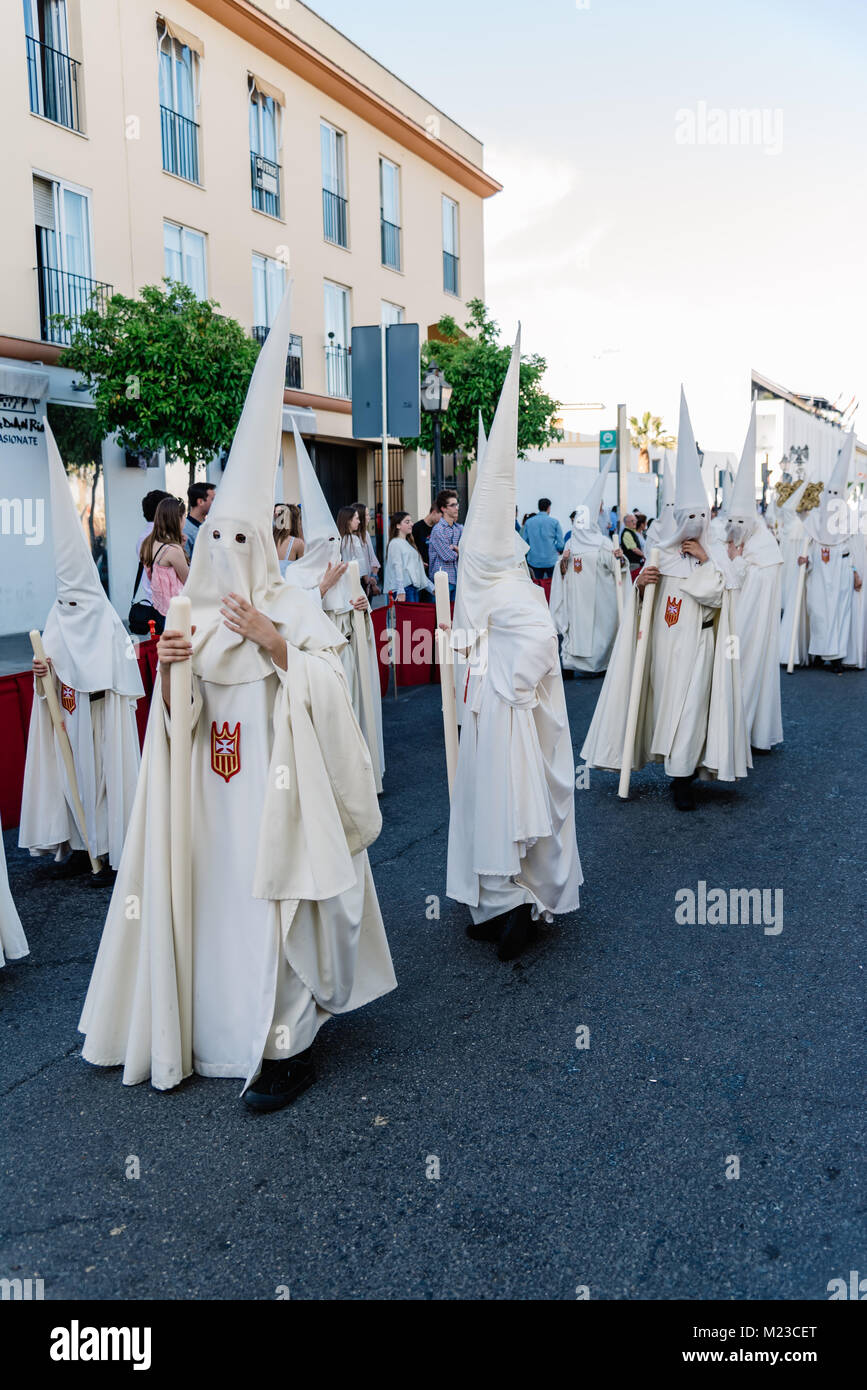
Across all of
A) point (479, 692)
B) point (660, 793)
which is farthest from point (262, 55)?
point (479, 692)

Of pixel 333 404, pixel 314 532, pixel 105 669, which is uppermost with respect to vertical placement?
pixel 333 404

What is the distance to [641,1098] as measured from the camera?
11.7ft

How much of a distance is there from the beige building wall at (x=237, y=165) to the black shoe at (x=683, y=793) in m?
13.3

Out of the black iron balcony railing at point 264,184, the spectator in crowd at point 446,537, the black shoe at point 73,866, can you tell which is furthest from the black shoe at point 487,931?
the black iron balcony railing at point 264,184

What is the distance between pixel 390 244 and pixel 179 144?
7.93 m

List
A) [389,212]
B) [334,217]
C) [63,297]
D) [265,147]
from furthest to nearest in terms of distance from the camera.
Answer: [389,212]
[334,217]
[265,147]
[63,297]

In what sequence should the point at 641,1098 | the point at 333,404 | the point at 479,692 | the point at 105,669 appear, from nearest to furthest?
the point at 641,1098, the point at 479,692, the point at 105,669, the point at 333,404

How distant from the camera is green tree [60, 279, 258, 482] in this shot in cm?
1608

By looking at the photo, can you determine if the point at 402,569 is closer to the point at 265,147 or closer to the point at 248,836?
the point at 248,836

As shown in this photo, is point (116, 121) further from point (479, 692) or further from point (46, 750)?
point (479, 692)

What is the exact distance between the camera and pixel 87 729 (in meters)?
6.05

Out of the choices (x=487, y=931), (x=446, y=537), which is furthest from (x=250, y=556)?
(x=446, y=537)

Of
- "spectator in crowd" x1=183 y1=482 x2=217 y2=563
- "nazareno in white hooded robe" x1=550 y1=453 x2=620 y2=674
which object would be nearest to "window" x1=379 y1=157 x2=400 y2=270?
"nazareno in white hooded robe" x1=550 y1=453 x2=620 y2=674

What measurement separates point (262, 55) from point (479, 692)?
70.1 feet
